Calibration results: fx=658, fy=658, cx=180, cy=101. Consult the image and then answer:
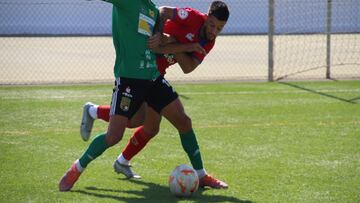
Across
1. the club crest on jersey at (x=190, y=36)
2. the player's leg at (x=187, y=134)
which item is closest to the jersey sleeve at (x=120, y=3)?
the club crest on jersey at (x=190, y=36)

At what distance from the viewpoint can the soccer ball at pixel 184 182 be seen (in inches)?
226

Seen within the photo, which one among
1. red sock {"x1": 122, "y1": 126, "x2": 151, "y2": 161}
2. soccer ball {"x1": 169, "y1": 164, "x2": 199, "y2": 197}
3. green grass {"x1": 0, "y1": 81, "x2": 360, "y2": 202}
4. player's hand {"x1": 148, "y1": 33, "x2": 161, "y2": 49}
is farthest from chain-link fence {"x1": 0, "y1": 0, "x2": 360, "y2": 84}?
soccer ball {"x1": 169, "y1": 164, "x2": 199, "y2": 197}

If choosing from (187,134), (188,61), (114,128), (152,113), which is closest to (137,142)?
(152,113)

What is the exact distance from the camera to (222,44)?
25.1 meters

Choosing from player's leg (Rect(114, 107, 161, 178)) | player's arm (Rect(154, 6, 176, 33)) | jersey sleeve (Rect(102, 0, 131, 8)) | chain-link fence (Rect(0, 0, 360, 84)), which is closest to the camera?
jersey sleeve (Rect(102, 0, 131, 8))

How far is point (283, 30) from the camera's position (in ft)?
77.6

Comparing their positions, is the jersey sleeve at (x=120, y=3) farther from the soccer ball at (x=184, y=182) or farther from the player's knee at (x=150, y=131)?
the soccer ball at (x=184, y=182)

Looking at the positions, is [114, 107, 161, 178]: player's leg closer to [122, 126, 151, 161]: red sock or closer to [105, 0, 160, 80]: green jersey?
[122, 126, 151, 161]: red sock

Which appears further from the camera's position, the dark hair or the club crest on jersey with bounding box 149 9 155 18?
the club crest on jersey with bounding box 149 9 155 18

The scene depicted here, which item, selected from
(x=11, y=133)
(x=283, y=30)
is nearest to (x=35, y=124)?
(x=11, y=133)

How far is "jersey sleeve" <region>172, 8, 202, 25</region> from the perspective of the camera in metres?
6.00

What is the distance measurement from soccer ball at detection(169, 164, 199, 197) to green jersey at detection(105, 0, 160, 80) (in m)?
0.92

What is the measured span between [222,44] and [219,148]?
57.1 feet

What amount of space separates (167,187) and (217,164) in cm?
108
